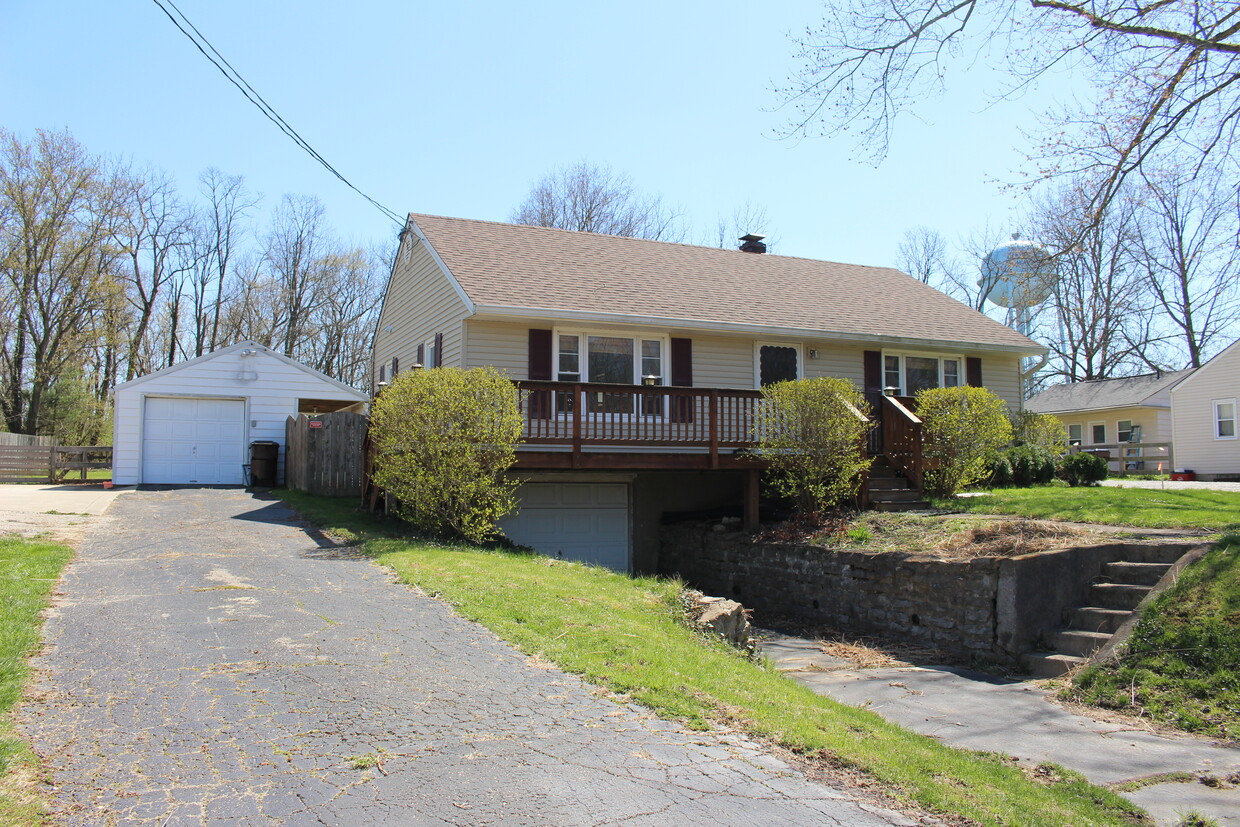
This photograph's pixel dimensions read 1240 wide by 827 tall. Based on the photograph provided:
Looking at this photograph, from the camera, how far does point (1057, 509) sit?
1246 centimetres

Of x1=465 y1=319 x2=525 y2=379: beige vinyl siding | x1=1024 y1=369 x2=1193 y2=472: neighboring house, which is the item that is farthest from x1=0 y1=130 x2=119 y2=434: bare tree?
x1=1024 y1=369 x2=1193 y2=472: neighboring house

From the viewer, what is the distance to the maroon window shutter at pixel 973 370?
18.8 metres

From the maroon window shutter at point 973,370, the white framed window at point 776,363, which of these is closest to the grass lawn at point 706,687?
the white framed window at point 776,363

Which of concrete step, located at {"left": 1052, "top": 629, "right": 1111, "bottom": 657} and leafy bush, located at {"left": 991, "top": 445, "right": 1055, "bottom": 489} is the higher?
leafy bush, located at {"left": 991, "top": 445, "right": 1055, "bottom": 489}

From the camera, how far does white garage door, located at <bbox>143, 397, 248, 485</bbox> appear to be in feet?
62.2

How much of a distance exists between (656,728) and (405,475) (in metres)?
7.20

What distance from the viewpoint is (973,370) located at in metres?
18.9

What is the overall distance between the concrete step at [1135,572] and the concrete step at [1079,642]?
0.94 m

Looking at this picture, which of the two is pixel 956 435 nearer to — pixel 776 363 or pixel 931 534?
pixel 931 534

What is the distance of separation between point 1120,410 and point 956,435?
24374mm

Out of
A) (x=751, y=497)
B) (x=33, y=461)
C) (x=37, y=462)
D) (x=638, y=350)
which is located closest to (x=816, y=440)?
(x=751, y=497)

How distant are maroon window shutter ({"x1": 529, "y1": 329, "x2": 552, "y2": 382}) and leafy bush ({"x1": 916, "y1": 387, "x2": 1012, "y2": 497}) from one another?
6.67 meters

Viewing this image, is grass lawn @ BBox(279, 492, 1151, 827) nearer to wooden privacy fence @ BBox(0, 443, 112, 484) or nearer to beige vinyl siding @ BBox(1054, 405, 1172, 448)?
wooden privacy fence @ BBox(0, 443, 112, 484)

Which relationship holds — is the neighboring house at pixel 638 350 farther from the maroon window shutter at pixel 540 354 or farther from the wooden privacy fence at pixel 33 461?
the wooden privacy fence at pixel 33 461
